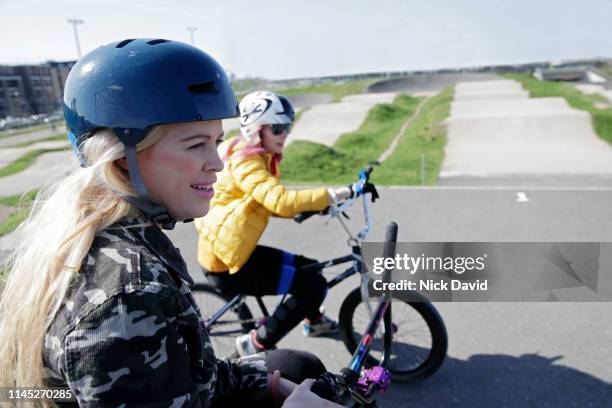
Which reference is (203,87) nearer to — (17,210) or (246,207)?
(17,210)

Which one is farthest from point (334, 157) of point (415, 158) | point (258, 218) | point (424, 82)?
point (424, 82)

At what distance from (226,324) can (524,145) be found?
1490 centimetres

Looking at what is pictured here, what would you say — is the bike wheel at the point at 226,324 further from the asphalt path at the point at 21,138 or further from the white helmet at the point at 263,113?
the asphalt path at the point at 21,138

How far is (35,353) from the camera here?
121 cm

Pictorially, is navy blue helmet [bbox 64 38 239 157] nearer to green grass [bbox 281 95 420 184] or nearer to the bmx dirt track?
green grass [bbox 281 95 420 184]

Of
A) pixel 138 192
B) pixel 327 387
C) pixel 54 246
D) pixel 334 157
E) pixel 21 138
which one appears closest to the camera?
pixel 54 246

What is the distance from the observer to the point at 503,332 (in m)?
3.60

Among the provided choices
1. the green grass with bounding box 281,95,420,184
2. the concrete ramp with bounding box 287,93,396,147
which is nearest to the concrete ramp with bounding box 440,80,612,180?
the green grass with bounding box 281,95,420,184

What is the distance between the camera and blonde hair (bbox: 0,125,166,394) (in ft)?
3.97

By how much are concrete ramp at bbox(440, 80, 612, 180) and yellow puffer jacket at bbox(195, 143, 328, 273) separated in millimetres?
8629

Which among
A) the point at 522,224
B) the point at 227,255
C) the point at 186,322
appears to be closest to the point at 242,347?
the point at 227,255

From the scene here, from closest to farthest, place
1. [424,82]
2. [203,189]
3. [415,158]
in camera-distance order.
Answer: [203,189] → [415,158] → [424,82]

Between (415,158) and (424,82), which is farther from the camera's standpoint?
(424,82)

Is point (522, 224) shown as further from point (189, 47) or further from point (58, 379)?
point (58, 379)
